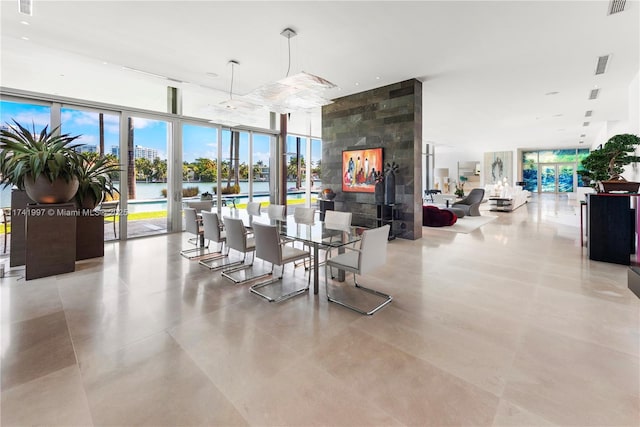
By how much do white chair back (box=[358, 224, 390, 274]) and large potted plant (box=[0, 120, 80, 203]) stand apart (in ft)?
13.2

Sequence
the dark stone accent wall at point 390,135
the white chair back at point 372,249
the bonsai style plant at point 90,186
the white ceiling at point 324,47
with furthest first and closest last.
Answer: the dark stone accent wall at point 390,135 < the bonsai style plant at point 90,186 < the white ceiling at point 324,47 < the white chair back at point 372,249

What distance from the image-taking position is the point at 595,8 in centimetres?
355

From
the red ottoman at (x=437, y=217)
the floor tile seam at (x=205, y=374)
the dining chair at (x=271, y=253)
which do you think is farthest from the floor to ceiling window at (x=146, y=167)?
the red ottoman at (x=437, y=217)

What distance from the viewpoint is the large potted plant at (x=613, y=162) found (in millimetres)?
4258

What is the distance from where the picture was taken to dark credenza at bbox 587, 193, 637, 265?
4234 mm

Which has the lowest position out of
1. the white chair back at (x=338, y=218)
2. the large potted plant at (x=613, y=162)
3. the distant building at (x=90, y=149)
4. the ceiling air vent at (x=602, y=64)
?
the white chair back at (x=338, y=218)

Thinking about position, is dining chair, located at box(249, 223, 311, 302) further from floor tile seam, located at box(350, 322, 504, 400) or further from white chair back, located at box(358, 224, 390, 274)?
floor tile seam, located at box(350, 322, 504, 400)

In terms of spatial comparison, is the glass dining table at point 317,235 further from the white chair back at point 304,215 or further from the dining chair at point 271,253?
the white chair back at point 304,215

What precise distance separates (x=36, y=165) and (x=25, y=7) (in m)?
1.84

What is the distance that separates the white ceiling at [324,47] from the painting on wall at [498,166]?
11.3 meters

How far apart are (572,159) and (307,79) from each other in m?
21.6

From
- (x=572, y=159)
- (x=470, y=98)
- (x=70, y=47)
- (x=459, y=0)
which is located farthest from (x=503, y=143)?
(x=70, y=47)

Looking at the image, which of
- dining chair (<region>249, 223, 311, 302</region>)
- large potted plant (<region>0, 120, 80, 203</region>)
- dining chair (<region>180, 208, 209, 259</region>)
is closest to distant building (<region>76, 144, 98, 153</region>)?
large potted plant (<region>0, 120, 80, 203</region>)

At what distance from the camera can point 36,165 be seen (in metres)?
3.67
